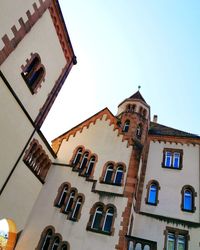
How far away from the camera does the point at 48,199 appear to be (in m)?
17.1

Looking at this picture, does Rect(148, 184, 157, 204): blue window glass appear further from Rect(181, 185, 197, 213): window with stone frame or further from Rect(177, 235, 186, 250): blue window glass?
Rect(177, 235, 186, 250): blue window glass

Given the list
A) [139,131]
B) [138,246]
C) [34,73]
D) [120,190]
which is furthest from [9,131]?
[139,131]

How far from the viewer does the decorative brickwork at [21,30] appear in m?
11.9

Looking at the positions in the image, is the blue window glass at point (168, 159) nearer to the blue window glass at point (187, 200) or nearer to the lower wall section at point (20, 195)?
the blue window glass at point (187, 200)

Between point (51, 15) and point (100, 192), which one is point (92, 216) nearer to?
point (100, 192)

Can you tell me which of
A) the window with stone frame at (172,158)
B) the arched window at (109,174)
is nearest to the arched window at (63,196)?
the arched window at (109,174)

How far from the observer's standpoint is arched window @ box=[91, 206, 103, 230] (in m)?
15.3

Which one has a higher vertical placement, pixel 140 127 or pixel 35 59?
pixel 140 127

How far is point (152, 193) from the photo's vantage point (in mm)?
18750

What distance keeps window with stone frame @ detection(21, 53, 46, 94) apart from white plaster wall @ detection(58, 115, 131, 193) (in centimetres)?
633

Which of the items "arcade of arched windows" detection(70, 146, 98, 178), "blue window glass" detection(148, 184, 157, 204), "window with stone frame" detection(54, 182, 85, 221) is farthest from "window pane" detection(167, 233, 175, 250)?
"arcade of arched windows" detection(70, 146, 98, 178)

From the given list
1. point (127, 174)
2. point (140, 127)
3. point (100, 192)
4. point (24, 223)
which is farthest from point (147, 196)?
point (24, 223)

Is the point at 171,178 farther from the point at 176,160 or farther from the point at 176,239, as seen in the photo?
the point at 176,239

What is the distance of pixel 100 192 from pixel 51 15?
1233 centimetres
